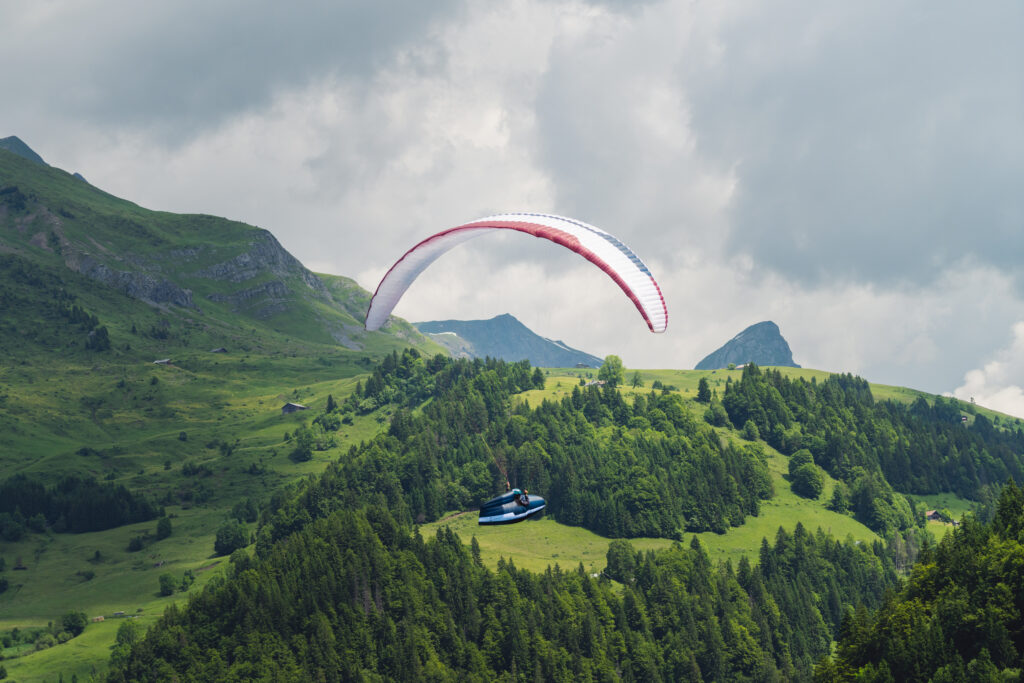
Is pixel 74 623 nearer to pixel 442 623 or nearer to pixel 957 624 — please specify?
pixel 442 623

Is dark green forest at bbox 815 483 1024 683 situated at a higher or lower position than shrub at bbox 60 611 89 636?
higher

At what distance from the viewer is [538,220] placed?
2606 inches

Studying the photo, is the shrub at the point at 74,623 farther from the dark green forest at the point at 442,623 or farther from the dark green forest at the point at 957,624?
the dark green forest at the point at 957,624

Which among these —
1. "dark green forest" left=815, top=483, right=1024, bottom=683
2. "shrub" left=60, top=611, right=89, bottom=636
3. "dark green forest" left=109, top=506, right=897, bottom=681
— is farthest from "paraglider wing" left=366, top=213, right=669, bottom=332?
"shrub" left=60, top=611, right=89, bottom=636

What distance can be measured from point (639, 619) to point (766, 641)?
2830cm

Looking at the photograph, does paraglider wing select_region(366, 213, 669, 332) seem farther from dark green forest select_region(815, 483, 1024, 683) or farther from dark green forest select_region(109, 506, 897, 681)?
dark green forest select_region(109, 506, 897, 681)

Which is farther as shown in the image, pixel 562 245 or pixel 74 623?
pixel 74 623

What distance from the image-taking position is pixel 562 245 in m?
61.6

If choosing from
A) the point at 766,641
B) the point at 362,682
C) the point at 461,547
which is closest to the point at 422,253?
the point at 362,682

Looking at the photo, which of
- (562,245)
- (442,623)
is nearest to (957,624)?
(562,245)

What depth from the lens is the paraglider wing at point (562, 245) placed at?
59219 mm

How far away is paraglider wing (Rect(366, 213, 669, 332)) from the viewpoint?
5922 centimetres

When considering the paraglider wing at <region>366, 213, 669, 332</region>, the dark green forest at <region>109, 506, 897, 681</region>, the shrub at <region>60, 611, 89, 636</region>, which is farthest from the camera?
the shrub at <region>60, 611, 89, 636</region>

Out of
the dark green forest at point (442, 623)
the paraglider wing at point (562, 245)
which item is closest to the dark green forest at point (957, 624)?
the paraglider wing at point (562, 245)
